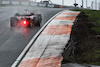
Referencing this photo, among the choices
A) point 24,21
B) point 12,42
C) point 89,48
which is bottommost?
point 89,48

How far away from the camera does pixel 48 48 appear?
12320 millimetres

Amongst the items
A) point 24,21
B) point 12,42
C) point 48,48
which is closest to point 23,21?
point 24,21

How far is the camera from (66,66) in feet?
30.1

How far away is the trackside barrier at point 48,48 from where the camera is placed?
9.98 metres

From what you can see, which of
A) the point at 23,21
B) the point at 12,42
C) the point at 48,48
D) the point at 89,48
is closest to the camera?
the point at 48,48

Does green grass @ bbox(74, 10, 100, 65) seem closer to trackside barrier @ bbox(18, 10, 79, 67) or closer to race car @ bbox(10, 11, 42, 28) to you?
trackside barrier @ bbox(18, 10, 79, 67)

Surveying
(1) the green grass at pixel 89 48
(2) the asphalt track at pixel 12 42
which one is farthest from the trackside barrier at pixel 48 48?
(1) the green grass at pixel 89 48

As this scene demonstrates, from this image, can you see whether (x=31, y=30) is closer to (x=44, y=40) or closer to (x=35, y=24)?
(x=35, y=24)

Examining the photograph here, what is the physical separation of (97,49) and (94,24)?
743 centimetres

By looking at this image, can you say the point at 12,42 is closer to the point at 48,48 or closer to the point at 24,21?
the point at 48,48

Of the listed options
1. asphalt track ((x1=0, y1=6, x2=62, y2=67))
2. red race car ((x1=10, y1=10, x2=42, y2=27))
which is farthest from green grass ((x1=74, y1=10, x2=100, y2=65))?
red race car ((x1=10, y1=10, x2=42, y2=27))

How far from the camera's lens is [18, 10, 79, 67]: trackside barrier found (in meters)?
9.98

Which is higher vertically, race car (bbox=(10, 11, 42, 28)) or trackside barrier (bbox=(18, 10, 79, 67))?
race car (bbox=(10, 11, 42, 28))

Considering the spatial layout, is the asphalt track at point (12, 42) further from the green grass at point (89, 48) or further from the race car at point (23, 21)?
the green grass at point (89, 48)
